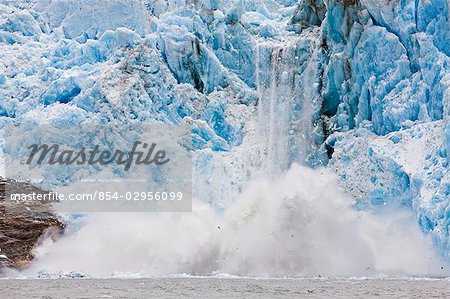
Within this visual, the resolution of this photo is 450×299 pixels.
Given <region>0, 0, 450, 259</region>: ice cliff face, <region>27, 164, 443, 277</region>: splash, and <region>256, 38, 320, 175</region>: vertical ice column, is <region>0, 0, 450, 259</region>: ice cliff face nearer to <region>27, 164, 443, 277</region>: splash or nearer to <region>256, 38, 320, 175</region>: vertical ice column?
<region>256, 38, 320, 175</region>: vertical ice column

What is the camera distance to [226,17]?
37.7 m

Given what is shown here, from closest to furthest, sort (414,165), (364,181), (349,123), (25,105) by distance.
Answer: (414,165)
(364,181)
(349,123)
(25,105)

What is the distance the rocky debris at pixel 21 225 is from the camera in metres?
32.1

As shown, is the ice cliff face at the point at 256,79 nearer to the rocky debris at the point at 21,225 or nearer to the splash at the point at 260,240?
the splash at the point at 260,240

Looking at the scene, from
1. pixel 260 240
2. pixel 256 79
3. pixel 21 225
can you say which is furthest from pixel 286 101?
pixel 21 225

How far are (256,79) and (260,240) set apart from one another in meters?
10.4

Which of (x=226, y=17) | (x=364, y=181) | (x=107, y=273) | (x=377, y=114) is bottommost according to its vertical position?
(x=107, y=273)

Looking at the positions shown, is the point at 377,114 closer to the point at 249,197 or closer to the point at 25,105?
the point at 249,197

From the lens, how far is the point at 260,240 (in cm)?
3108

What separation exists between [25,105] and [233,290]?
1730 cm

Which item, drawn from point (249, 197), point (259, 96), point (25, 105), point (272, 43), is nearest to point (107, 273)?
point (249, 197)

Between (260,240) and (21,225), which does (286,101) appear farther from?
(21,225)

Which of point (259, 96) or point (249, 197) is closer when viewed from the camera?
point (249, 197)

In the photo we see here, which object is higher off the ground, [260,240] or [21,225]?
[21,225]
